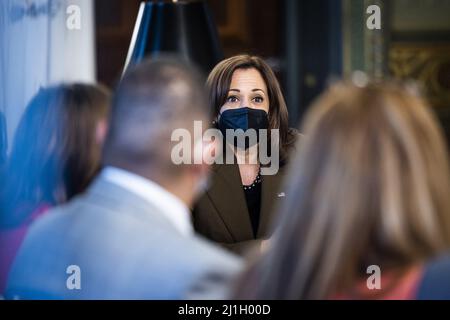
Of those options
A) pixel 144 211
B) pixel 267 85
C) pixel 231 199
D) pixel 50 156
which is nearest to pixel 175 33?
pixel 267 85

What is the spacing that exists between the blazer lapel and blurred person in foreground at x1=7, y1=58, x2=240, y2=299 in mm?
646

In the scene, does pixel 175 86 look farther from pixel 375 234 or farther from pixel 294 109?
pixel 294 109

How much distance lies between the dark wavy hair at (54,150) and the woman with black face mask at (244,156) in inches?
14.9

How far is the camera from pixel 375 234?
1023mm

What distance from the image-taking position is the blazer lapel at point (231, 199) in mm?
1884

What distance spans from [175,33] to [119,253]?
3.88ft

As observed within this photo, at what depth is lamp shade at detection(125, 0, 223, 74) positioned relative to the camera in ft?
7.25

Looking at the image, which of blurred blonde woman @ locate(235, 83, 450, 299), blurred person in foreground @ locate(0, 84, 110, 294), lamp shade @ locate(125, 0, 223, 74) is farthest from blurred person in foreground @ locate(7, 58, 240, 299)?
lamp shade @ locate(125, 0, 223, 74)

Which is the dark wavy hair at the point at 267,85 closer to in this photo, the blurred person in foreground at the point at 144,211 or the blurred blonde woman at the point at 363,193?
the blurred person in foreground at the point at 144,211

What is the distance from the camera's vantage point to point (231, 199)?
1.90m

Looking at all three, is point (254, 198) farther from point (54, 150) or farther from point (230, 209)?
point (54, 150)

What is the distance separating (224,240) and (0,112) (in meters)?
0.59

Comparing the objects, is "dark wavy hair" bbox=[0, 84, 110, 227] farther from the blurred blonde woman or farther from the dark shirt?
the blurred blonde woman
